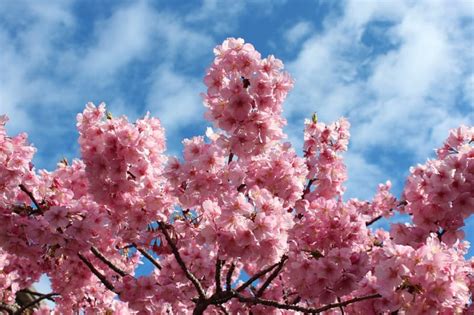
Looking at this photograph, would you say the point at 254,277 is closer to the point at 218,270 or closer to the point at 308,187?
the point at 218,270

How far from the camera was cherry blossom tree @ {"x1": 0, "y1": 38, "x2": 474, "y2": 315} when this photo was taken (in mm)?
5500

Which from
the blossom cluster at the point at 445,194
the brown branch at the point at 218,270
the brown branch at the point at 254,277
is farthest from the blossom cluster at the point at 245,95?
the blossom cluster at the point at 445,194

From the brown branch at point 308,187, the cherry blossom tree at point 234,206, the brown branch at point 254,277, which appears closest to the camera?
the cherry blossom tree at point 234,206

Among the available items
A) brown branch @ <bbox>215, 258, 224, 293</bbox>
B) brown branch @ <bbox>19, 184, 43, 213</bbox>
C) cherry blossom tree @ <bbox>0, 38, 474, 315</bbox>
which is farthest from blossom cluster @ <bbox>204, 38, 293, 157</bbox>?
brown branch @ <bbox>19, 184, 43, 213</bbox>

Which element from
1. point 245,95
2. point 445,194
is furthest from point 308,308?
point 245,95

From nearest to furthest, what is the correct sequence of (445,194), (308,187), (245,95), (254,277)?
(445,194) < (245,95) < (254,277) < (308,187)

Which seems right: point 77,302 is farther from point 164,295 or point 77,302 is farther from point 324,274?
point 324,274

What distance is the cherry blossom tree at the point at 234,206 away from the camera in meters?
5.50

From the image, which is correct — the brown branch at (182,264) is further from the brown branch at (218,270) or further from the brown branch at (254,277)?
the brown branch at (254,277)

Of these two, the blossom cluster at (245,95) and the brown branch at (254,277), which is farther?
the brown branch at (254,277)

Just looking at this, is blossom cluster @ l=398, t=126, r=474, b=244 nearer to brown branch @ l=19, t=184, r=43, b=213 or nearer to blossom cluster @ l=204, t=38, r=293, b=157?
blossom cluster @ l=204, t=38, r=293, b=157

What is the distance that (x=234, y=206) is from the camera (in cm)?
538

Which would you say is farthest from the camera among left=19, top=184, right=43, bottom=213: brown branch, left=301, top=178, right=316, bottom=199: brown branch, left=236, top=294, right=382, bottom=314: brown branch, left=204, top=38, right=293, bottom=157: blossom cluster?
left=301, top=178, right=316, bottom=199: brown branch

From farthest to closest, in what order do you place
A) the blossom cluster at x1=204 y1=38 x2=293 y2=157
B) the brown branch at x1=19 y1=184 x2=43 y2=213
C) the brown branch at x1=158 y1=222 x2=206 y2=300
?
the brown branch at x1=19 y1=184 x2=43 y2=213, the brown branch at x1=158 y1=222 x2=206 y2=300, the blossom cluster at x1=204 y1=38 x2=293 y2=157
